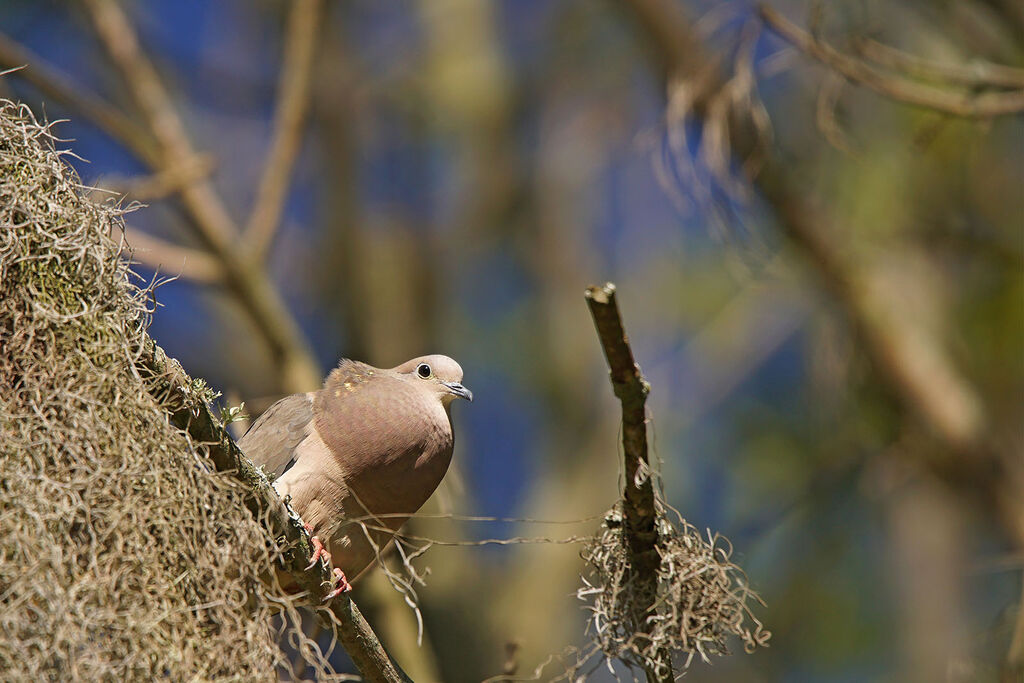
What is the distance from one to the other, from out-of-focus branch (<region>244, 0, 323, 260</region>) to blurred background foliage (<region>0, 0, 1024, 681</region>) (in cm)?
5

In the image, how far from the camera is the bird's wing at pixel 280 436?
336 centimetres

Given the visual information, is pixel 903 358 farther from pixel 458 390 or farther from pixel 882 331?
pixel 458 390

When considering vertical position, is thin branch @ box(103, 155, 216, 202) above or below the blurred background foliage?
above

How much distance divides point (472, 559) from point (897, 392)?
3.37 m

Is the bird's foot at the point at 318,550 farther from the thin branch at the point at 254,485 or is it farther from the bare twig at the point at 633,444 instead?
the bare twig at the point at 633,444

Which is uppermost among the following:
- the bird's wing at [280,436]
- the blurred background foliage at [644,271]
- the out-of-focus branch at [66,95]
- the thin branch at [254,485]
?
the out-of-focus branch at [66,95]

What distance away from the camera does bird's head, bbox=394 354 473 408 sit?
3.71m

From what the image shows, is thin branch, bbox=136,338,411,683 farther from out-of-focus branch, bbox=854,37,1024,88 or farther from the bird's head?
out-of-focus branch, bbox=854,37,1024,88

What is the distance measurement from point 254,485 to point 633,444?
855mm

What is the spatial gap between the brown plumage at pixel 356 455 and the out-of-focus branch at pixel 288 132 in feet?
8.20

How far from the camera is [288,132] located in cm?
581

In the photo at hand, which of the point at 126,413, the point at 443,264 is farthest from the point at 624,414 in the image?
the point at 443,264

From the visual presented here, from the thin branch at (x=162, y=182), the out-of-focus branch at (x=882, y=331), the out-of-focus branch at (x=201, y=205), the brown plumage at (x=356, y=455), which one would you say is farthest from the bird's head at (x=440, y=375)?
the out-of-focus branch at (x=882, y=331)

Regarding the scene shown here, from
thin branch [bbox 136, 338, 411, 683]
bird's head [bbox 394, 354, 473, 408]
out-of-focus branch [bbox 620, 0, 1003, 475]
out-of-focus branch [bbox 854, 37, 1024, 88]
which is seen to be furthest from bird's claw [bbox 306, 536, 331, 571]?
out-of-focus branch [bbox 620, 0, 1003, 475]
